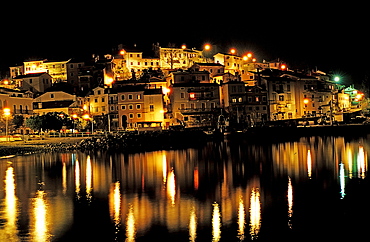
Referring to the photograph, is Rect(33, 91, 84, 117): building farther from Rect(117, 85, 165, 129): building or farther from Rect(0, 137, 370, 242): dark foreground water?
Rect(0, 137, 370, 242): dark foreground water

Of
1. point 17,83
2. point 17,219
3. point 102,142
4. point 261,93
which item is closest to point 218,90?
point 261,93

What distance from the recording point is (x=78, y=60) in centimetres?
7444

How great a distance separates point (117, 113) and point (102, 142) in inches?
674

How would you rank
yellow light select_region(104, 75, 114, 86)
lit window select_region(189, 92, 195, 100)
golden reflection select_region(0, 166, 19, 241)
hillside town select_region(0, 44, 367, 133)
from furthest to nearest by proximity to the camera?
yellow light select_region(104, 75, 114, 86), lit window select_region(189, 92, 195, 100), hillside town select_region(0, 44, 367, 133), golden reflection select_region(0, 166, 19, 241)

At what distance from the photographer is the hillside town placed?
59.0 metres

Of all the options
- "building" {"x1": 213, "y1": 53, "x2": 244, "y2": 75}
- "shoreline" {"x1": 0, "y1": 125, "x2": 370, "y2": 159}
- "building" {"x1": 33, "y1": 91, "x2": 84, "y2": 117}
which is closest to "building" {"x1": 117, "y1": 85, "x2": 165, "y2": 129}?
"building" {"x1": 33, "y1": 91, "x2": 84, "y2": 117}

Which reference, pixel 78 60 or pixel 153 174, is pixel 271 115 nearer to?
pixel 78 60

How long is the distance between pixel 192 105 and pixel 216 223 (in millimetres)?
47515

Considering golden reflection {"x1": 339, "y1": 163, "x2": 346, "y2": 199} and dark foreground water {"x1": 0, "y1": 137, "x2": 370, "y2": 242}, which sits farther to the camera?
golden reflection {"x1": 339, "y1": 163, "x2": 346, "y2": 199}

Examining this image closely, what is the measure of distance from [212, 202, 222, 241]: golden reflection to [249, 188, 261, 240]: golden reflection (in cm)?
103

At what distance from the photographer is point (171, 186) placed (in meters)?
21.0

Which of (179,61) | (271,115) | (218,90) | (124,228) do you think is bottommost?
(124,228)

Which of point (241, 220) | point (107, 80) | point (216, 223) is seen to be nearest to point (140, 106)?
point (107, 80)

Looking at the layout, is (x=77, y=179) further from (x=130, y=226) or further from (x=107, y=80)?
(x=107, y=80)
